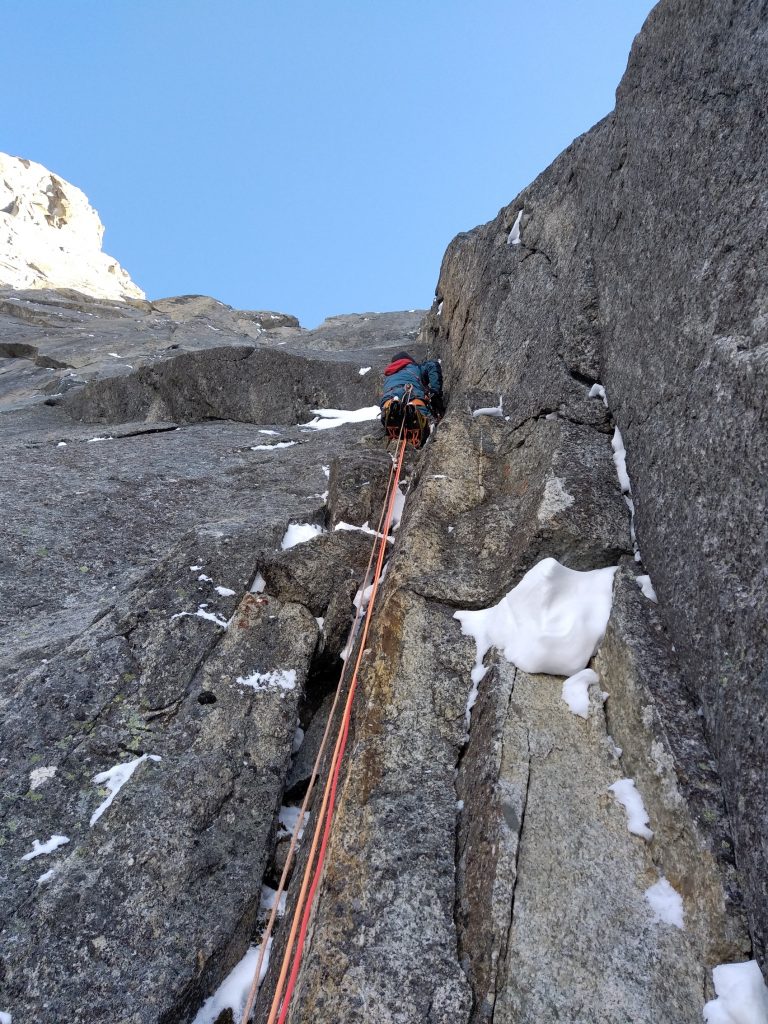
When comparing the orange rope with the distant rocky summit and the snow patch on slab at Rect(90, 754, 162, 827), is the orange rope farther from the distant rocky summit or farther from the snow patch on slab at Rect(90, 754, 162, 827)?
the snow patch on slab at Rect(90, 754, 162, 827)

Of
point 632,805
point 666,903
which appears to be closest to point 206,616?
point 632,805

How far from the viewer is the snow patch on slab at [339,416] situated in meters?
12.8

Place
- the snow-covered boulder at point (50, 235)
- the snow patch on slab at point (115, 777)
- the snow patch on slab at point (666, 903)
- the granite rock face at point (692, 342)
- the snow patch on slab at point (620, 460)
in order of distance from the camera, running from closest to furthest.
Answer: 1. the snow patch on slab at point (666, 903)
2. the granite rock face at point (692, 342)
3. the snow patch on slab at point (115, 777)
4. the snow patch on slab at point (620, 460)
5. the snow-covered boulder at point (50, 235)

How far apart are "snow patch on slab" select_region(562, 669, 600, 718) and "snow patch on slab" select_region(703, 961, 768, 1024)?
141 cm

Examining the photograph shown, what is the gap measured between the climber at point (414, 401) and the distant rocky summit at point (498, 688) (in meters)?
1.27

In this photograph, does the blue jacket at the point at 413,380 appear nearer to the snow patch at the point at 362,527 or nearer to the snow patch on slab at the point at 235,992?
the snow patch at the point at 362,527

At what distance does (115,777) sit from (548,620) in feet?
10.3

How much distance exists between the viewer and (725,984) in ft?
9.12

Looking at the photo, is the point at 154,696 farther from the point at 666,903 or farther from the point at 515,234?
the point at 515,234

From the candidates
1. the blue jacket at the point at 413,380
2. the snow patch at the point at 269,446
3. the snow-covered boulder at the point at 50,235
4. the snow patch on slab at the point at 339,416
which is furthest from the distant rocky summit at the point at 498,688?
the snow-covered boulder at the point at 50,235

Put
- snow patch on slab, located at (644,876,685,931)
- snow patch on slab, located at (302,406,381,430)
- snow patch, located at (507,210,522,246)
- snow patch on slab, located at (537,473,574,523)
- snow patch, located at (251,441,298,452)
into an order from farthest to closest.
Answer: snow patch on slab, located at (302,406,381,430) < snow patch, located at (251,441,298,452) < snow patch, located at (507,210,522,246) < snow patch on slab, located at (537,473,574,523) < snow patch on slab, located at (644,876,685,931)

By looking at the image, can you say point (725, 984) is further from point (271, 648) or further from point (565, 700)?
point (271, 648)

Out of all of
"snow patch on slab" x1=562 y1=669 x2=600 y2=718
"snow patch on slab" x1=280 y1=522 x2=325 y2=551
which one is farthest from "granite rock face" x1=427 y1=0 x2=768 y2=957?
"snow patch on slab" x1=280 y1=522 x2=325 y2=551

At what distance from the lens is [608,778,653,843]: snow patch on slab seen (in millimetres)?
3393
